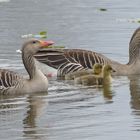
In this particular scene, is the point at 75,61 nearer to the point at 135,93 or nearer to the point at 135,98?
the point at 135,93

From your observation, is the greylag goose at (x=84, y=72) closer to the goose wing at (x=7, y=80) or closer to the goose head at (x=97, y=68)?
the goose head at (x=97, y=68)

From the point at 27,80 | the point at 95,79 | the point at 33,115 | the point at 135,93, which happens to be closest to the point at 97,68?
the point at 95,79

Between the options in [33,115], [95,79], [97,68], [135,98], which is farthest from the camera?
[97,68]

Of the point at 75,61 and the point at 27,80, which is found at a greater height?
the point at 75,61

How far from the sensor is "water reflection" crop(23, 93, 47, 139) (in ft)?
37.4

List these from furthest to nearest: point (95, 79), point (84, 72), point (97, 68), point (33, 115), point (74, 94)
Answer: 1. point (84, 72)
2. point (97, 68)
3. point (95, 79)
4. point (74, 94)
5. point (33, 115)

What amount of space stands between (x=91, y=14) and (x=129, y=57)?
9184 millimetres

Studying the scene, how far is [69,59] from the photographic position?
17.5m

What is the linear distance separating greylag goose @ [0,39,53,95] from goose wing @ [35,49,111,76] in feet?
6.19

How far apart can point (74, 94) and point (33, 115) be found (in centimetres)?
197

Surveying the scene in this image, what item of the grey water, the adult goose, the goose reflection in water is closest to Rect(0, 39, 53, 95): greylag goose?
the grey water

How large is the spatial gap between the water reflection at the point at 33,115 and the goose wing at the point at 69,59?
258 cm

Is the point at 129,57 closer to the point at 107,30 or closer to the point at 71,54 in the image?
the point at 71,54

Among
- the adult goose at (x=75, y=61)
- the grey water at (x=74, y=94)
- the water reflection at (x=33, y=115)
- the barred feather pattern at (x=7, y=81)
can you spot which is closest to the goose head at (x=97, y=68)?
the adult goose at (x=75, y=61)
